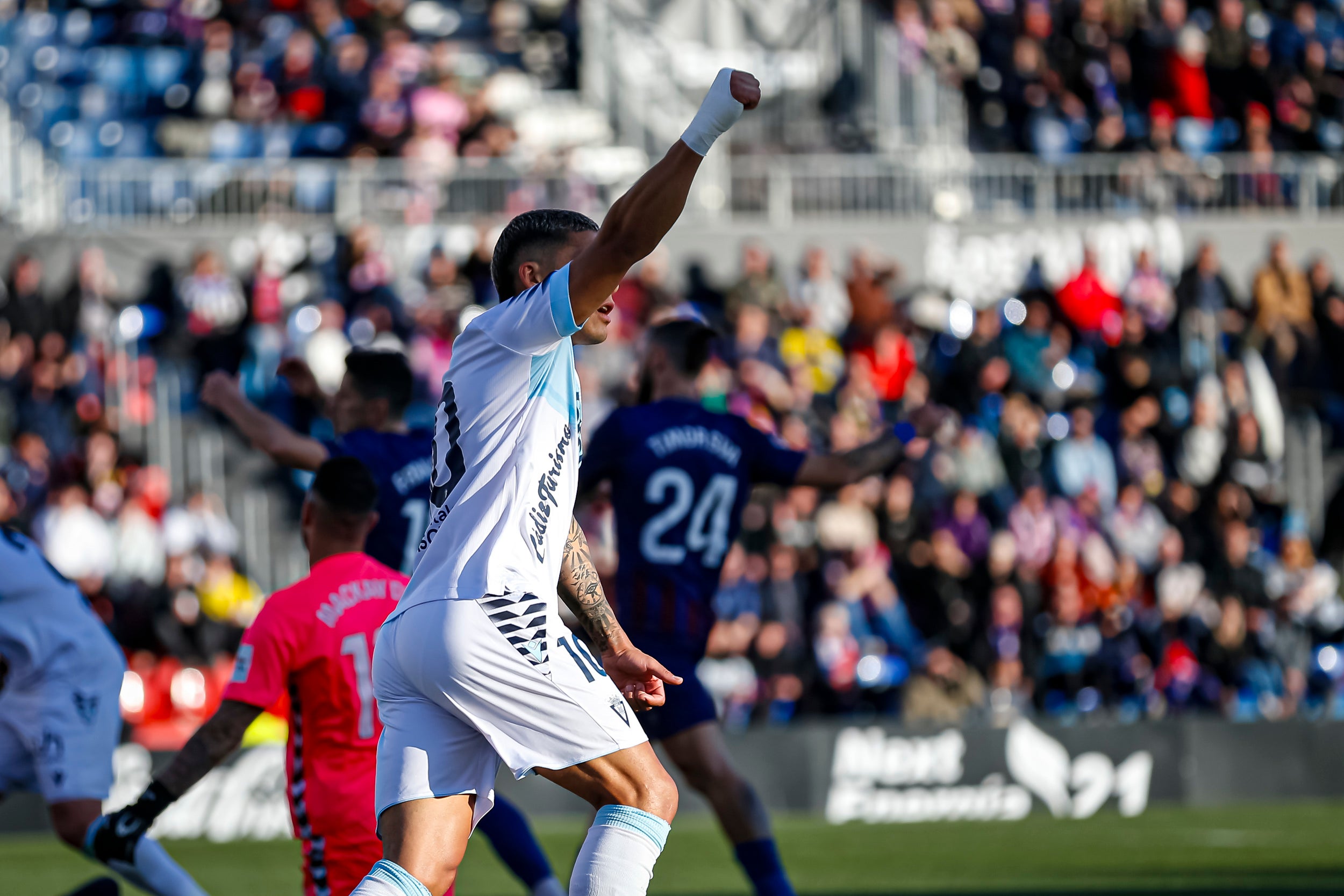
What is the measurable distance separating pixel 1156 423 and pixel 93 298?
11070 mm

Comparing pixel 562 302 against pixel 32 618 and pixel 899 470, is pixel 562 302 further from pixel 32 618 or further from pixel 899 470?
pixel 899 470

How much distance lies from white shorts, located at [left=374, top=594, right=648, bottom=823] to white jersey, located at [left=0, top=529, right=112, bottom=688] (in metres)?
3.05

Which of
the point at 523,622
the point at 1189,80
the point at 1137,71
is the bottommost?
the point at 523,622

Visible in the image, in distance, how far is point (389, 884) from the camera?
482 centimetres

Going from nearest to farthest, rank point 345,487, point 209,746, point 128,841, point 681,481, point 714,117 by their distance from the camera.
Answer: point 714,117 → point 209,746 → point 128,841 → point 345,487 → point 681,481

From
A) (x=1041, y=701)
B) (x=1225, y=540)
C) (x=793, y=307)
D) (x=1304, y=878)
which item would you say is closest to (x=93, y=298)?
(x=793, y=307)

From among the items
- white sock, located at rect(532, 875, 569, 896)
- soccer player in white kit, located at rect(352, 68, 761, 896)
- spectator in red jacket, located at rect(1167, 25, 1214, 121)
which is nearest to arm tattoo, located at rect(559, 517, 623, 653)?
soccer player in white kit, located at rect(352, 68, 761, 896)

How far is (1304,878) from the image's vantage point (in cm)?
1091

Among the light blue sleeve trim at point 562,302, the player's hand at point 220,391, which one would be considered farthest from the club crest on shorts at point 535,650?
the player's hand at point 220,391

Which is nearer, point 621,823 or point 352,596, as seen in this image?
point 621,823

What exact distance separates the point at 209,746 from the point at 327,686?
1.41ft

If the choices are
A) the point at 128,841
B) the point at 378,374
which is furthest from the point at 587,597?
the point at 378,374

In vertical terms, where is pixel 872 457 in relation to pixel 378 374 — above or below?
below

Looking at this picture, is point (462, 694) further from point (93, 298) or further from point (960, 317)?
point (960, 317)
